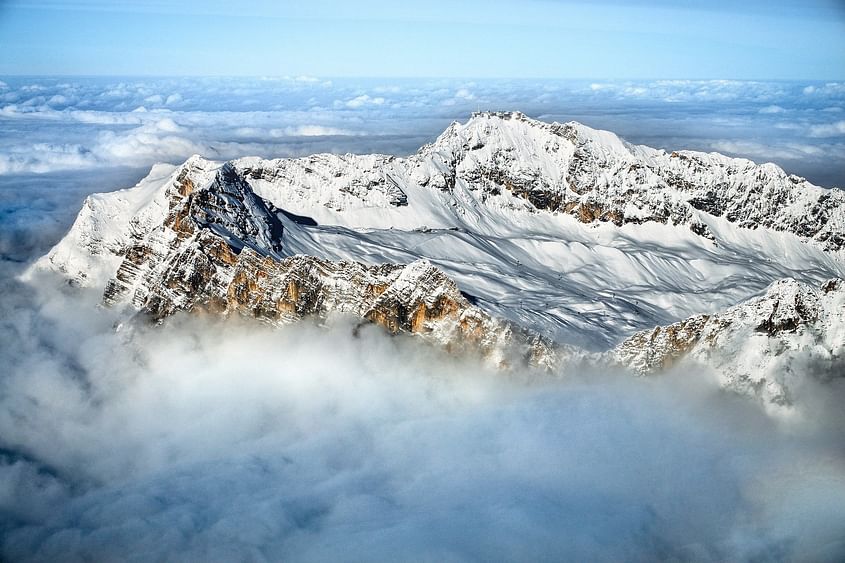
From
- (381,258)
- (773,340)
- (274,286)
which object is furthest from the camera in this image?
(381,258)

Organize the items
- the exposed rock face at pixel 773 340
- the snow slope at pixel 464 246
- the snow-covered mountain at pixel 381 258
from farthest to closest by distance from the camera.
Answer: the snow slope at pixel 464 246 < the snow-covered mountain at pixel 381 258 < the exposed rock face at pixel 773 340

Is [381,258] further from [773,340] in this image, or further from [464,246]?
[773,340]

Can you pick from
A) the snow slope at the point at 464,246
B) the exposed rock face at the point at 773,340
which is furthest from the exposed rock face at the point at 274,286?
the exposed rock face at the point at 773,340

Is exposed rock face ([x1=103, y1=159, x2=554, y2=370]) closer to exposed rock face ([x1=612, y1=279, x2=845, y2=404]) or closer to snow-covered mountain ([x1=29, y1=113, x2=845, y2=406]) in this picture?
snow-covered mountain ([x1=29, y1=113, x2=845, y2=406])

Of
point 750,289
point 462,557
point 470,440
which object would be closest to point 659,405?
point 470,440

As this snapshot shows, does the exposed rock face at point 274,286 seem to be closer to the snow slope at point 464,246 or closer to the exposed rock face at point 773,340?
the snow slope at point 464,246

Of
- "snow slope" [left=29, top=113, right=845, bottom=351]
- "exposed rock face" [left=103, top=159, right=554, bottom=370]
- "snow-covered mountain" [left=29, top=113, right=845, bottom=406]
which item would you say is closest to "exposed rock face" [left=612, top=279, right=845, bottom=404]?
"snow-covered mountain" [left=29, top=113, right=845, bottom=406]

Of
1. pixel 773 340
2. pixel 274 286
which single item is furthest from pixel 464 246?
pixel 773 340

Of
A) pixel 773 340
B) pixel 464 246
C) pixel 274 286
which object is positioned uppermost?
pixel 274 286

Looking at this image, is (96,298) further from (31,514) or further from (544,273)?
(544,273)
